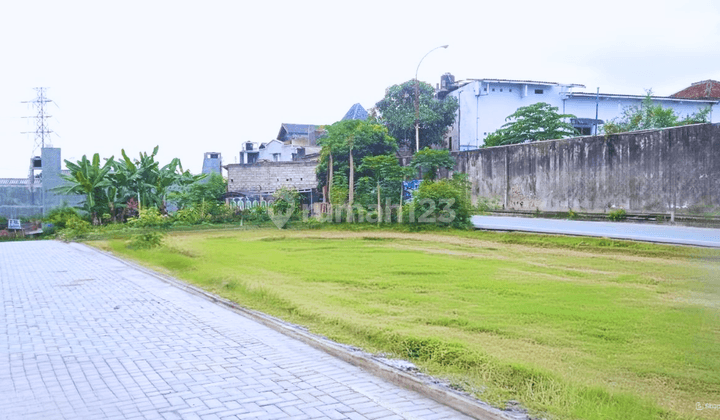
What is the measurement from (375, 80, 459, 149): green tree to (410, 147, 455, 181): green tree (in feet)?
31.5

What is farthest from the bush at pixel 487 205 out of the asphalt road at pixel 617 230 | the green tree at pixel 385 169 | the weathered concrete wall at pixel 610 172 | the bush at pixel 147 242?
the bush at pixel 147 242

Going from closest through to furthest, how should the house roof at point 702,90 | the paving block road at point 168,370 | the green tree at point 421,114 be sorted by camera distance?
the paving block road at point 168,370 < the green tree at point 421,114 < the house roof at point 702,90

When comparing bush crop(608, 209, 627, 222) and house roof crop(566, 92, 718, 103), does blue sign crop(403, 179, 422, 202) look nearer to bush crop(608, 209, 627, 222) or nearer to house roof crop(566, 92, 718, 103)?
bush crop(608, 209, 627, 222)

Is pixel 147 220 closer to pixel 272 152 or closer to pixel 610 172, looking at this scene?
pixel 610 172

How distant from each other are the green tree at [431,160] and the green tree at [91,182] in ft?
46.8

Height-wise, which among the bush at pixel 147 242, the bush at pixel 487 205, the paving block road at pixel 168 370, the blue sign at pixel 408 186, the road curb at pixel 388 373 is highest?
the blue sign at pixel 408 186

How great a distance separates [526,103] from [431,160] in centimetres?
1460

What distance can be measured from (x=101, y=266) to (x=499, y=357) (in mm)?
11471

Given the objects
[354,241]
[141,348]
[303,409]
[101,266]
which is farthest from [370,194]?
[303,409]

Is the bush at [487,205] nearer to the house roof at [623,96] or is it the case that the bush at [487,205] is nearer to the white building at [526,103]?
the white building at [526,103]

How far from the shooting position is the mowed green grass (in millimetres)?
4309

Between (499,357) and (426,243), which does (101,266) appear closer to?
(426,243)

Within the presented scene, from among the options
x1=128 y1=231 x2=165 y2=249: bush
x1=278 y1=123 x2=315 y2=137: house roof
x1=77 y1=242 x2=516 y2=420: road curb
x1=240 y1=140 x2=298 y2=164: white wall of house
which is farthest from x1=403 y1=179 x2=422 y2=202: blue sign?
x1=278 y1=123 x2=315 y2=137: house roof

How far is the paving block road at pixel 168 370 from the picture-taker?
4.23m
